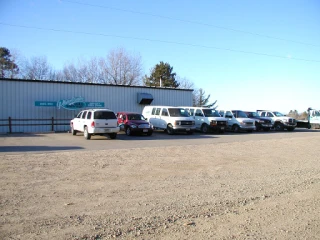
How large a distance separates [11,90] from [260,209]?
23606 mm

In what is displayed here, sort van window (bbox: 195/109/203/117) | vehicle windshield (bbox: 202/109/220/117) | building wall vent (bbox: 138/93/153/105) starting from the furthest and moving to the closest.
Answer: building wall vent (bbox: 138/93/153/105), van window (bbox: 195/109/203/117), vehicle windshield (bbox: 202/109/220/117)

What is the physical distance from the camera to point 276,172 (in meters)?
9.05

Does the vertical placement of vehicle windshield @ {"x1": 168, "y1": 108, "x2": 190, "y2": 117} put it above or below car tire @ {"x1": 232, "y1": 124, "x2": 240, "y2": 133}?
above

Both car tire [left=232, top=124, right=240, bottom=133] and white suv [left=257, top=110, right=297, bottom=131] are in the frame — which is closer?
Result: car tire [left=232, top=124, right=240, bottom=133]

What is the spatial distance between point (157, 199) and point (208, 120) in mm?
19159

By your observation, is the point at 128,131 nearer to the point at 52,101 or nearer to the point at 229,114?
the point at 52,101

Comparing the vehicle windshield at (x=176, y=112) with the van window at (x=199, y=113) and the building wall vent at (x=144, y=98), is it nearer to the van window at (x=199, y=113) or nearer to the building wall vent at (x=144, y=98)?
the van window at (x=199, y=113)

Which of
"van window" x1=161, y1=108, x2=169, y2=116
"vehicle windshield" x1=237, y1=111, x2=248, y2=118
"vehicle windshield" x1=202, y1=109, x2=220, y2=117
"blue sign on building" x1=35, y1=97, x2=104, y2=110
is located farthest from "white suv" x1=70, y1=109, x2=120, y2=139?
"vehicle windshield" x1=237, y1=111, x2=248, y2=118

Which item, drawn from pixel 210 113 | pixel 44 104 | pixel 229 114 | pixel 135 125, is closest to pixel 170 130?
pixel 135 125

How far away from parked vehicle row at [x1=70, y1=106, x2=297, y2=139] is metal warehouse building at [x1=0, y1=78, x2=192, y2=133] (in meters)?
4.64

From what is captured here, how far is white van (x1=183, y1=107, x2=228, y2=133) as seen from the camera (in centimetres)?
2461

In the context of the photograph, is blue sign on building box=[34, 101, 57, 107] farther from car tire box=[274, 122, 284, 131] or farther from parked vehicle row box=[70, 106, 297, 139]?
car tire box=[274, 122, 284, 131]

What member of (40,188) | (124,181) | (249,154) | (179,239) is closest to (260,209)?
(179,239)

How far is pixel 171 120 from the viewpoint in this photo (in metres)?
22.7
